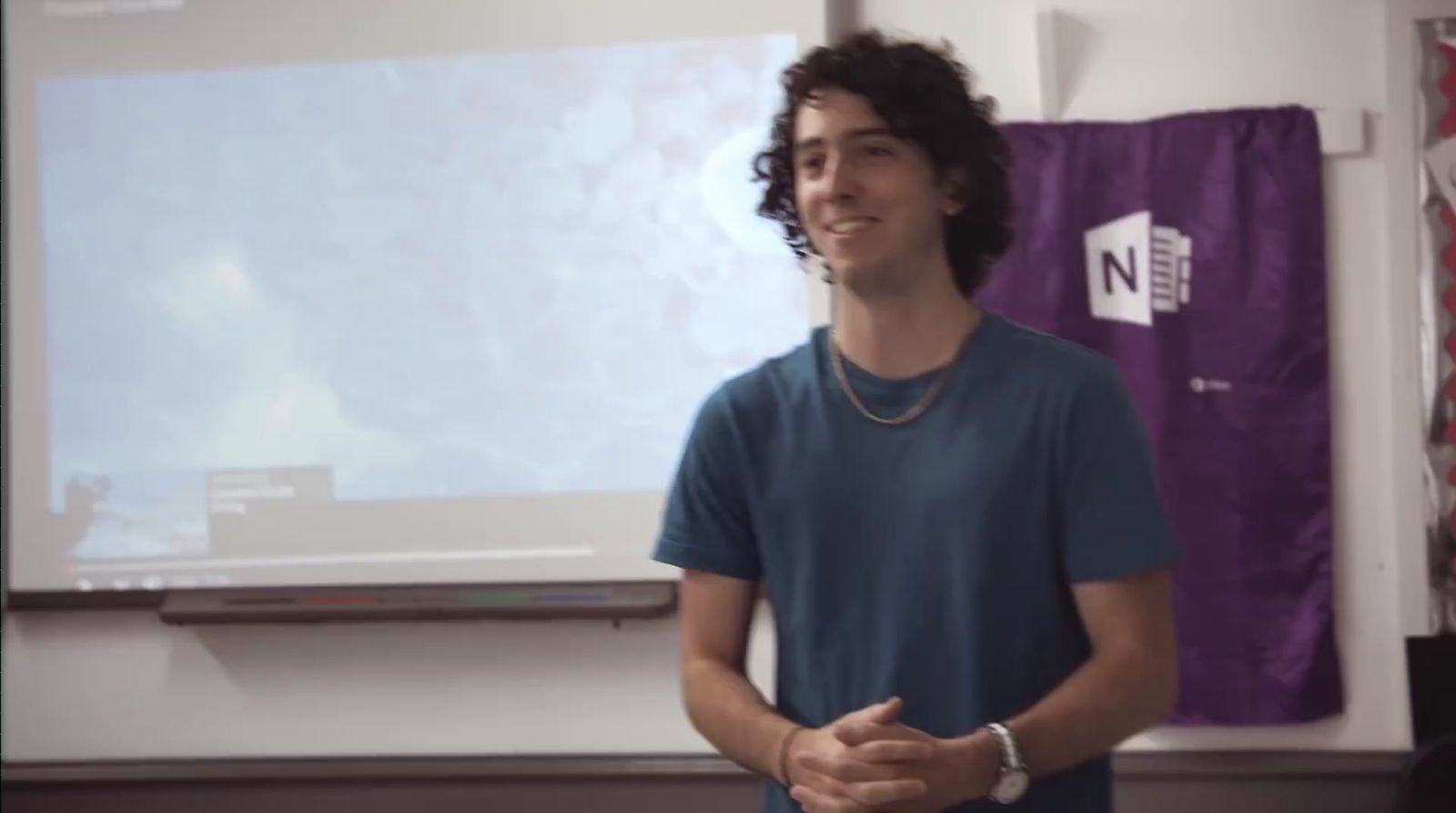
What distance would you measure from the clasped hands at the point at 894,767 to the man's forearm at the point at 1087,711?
0.04 metres

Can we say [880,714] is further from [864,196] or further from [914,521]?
[864,196]

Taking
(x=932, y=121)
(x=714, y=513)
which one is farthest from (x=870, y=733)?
(x=932, y=121)

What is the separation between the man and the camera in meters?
0.99

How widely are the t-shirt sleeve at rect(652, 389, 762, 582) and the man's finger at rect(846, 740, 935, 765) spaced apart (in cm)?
24

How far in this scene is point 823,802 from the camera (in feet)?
3.26

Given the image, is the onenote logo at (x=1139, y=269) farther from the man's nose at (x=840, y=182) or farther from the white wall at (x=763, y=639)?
the man's nose at (x=840, y=182)

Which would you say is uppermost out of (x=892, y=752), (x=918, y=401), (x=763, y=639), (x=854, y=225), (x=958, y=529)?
(x=854, y=225)

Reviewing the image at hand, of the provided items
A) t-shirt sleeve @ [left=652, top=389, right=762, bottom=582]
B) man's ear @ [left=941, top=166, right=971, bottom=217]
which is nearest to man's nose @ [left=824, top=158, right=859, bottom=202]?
man's ear @ [left=941, top=166, right=971, bottom=217]

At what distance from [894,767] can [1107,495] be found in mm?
292

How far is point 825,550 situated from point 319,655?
151 centimetres

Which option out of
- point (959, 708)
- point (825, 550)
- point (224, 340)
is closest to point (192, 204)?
point (224, 340)

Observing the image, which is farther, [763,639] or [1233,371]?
[763,639]

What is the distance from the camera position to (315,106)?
Result: 7.39 feet

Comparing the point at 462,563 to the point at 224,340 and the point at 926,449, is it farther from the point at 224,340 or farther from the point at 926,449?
the point at 926,449
